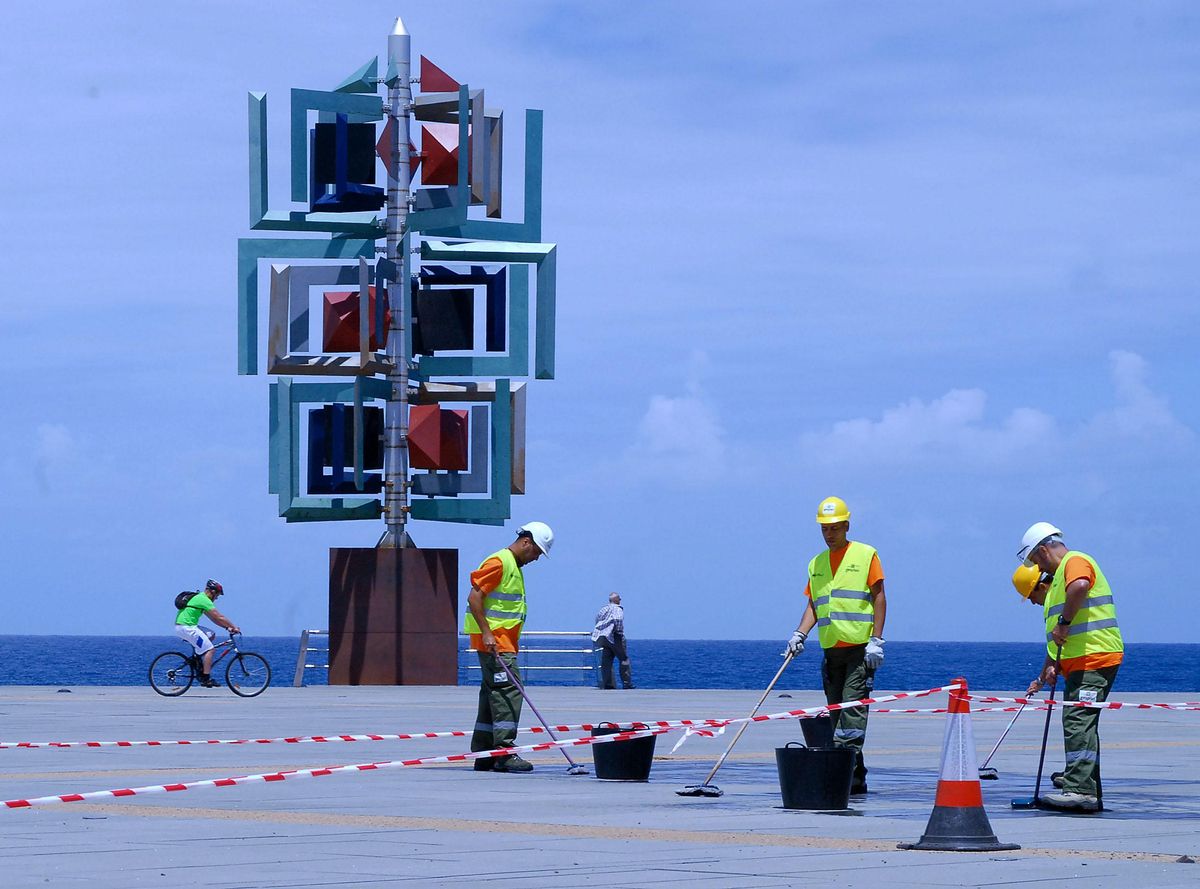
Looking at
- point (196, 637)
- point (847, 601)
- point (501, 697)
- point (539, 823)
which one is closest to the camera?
point (539, 823)

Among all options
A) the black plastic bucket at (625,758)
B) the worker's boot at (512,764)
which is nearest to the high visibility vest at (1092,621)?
the black plastic bucket at (625,758)

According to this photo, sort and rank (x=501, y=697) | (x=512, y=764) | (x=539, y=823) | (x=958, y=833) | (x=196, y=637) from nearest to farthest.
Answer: (x=958, y=833) < (x=539, y=823) < (x=512, y=764) < (x=501, y=697) < (x=196, y=637)

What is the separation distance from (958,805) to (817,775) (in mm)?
2205

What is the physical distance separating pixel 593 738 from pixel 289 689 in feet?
70.8

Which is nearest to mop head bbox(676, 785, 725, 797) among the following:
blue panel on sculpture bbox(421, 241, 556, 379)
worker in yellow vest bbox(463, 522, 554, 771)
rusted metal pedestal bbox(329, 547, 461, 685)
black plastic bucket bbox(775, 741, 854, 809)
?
black plastic bucket bbox(775, 741, 854, 809)

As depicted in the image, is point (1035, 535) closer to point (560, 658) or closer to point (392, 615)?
point (392, 615)

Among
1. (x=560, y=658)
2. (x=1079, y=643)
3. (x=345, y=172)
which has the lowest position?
(x=560, y=658)

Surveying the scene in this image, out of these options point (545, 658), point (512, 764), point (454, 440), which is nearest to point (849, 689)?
point (512, 764)

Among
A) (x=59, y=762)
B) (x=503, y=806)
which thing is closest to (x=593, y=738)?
(x=503, y=806)

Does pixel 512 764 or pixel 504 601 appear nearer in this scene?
pixel 512 764

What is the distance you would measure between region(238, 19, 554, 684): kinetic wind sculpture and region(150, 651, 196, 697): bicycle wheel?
14.7 ft

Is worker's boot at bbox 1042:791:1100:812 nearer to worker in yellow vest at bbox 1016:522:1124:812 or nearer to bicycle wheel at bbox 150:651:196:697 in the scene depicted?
worker in yellow vest at bbox 1016:522:1124:812

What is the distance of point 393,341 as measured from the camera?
3588 cm

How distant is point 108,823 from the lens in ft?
38.3
